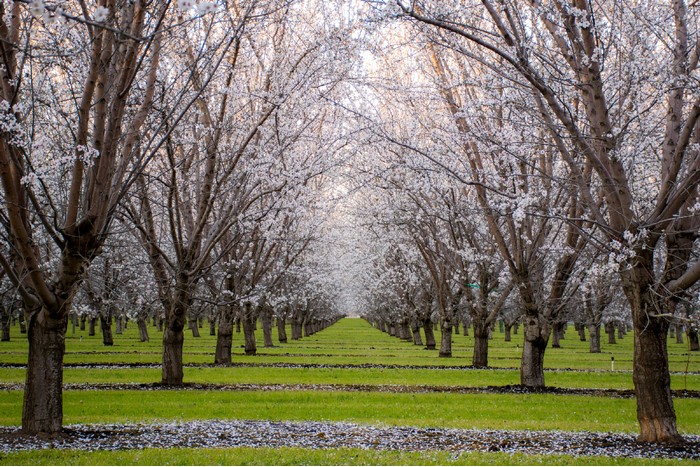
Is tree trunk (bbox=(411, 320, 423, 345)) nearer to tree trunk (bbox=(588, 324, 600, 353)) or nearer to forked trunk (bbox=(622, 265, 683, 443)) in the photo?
tree trunk (bbox=(588, 324, 600, 353))

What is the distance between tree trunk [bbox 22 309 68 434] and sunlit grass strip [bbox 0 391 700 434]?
237 cm

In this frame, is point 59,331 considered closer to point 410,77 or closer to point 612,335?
point 410,77

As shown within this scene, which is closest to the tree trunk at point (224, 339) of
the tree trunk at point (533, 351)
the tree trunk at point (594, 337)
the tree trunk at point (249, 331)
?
the tree trunk at point (249, 331)

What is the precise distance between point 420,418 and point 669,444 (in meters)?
4.98

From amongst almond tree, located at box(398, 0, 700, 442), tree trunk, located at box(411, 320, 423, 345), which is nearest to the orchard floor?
almond tree, located at box(398, 0, 700, 442)

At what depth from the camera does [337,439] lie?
10.3 metres

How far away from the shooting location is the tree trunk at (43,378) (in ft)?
31.2

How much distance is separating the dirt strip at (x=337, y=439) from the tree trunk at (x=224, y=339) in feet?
46.4

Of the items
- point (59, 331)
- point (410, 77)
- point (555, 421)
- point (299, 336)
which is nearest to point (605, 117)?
point (555, 421)

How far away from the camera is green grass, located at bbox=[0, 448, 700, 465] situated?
27.3ft

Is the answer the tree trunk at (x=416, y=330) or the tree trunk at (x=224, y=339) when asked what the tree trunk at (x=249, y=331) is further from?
the tree trunk at (x=416, y=330)

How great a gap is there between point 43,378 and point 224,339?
16902mm

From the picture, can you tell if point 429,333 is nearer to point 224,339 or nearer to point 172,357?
point 224,339

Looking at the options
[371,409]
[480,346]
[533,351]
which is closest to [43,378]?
[371,409]
